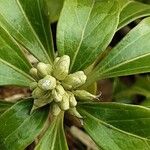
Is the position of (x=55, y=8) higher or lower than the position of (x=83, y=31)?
higher

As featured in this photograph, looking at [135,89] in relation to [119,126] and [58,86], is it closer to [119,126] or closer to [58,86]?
[119,126]

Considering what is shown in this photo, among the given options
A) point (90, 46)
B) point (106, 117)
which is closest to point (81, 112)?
point (106, 117)

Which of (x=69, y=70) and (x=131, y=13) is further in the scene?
(x=131, y=13)

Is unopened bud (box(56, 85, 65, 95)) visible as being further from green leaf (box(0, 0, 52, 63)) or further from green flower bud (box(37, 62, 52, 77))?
green leaf (box(0, 0, 52, 63))

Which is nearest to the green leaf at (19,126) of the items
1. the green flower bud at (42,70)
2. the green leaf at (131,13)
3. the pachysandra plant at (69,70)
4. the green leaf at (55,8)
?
the pachysandra plant at (69,70)

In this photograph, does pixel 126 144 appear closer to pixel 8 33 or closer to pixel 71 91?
pixel 71 91

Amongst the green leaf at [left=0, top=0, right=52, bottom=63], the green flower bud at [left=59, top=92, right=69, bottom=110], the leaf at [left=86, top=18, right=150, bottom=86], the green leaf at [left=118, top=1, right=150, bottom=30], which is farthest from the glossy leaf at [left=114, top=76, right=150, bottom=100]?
the green flower bud at [left=59, top=92, right=69, bottom=110]

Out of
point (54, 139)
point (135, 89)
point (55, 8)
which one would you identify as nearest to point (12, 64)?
point (54, 139)
